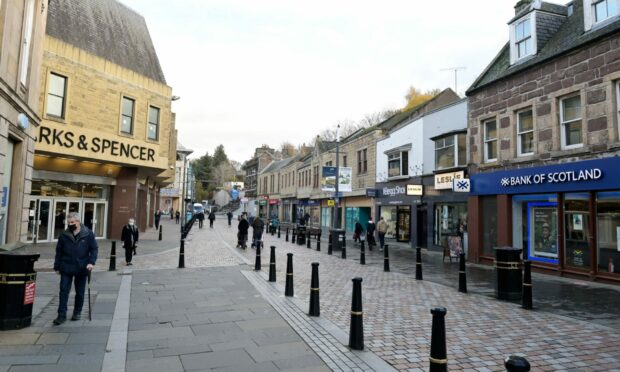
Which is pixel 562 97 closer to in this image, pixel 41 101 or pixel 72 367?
pixel 72 367

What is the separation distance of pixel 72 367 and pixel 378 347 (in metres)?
3.85

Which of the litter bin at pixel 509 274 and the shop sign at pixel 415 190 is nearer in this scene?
the litter bin at pixel 509 274

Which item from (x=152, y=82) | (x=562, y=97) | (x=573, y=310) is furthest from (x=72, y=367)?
(x=152, y=82)

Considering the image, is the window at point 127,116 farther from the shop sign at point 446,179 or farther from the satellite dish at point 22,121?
the shop sign at point 446,179

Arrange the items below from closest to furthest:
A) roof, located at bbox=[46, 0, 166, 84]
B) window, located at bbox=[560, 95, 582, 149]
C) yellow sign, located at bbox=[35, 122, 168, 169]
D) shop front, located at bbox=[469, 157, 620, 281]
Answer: shop front, located at bbox=[469, 157, 620, 281], window, located at bbox=[560, 95, 582, 149], yellow sign, located at bbox=[35, 122, 168, 169], roof, located at bbox=[46, 0, 166, 84]

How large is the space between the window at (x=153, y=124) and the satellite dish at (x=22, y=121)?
11.4m

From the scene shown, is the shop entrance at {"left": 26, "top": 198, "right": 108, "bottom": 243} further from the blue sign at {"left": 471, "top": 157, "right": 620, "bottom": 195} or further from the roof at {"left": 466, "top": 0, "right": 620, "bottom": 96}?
the roof at {"left": 466, "top": 0, "right": 620, "bottom": 96}

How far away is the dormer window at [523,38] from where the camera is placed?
→ 1552 cm

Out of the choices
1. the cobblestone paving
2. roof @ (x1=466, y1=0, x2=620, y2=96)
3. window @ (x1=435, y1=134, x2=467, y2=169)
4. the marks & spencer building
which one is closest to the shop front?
window @ (x1=435, y1=134, x2=467, y2=169)

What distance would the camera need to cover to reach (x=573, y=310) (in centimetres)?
820

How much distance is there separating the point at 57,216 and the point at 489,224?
68.9ft

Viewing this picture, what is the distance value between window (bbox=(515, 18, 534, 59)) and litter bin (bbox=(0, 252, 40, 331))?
17.1m

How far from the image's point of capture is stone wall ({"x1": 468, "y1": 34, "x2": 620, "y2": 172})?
39.0 feet

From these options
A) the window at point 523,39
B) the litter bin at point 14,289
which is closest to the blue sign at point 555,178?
the window at point 523,39
